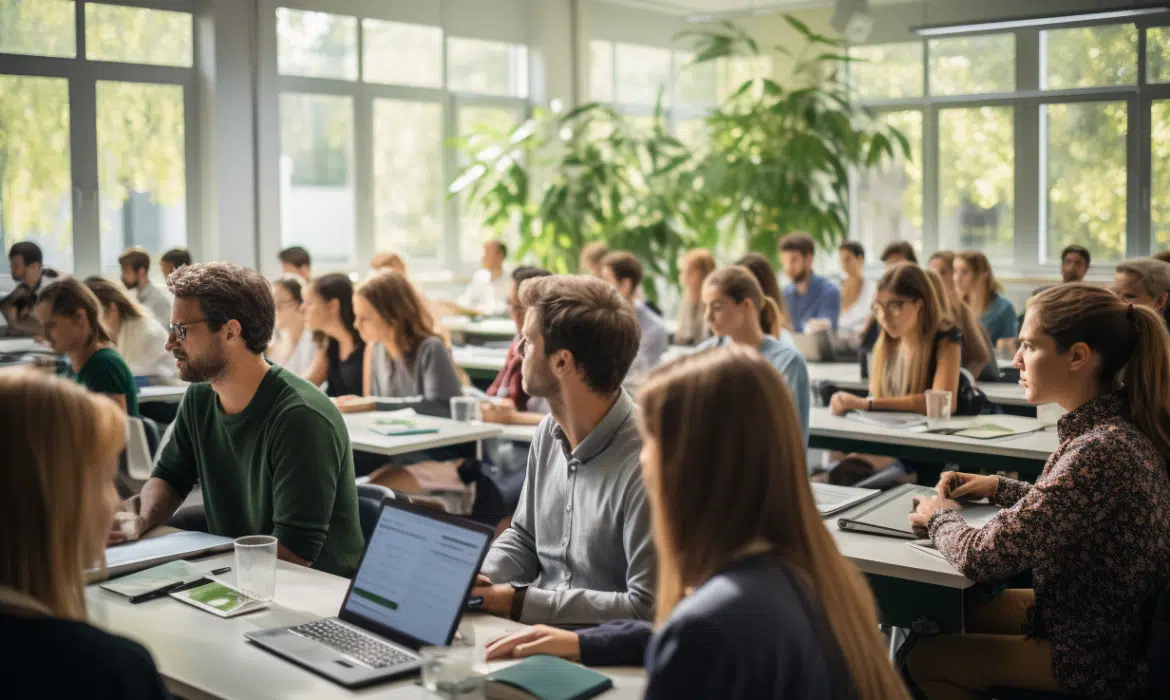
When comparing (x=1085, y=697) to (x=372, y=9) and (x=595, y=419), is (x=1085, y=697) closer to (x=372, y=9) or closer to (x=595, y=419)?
(x=595, y=419)

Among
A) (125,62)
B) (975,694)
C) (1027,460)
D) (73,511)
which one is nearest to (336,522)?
(73,511)

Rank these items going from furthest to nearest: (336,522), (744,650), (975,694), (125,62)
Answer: (125,62) → (336,522) → (975,694) → (744,650)

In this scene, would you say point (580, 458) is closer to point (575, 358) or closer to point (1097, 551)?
point (575, 358)

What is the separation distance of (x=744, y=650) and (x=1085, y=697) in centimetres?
145

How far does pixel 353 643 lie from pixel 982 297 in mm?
6127

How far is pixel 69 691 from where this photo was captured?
1.39m

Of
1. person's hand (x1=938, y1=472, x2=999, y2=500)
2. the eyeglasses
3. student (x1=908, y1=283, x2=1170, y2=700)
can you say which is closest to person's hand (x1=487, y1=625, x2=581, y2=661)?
student (x1=908, y1=283, x2=1170, y2=700)

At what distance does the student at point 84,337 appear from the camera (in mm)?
4270

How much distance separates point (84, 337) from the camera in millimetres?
4332

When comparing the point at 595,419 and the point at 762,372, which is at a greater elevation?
the point at 762,372

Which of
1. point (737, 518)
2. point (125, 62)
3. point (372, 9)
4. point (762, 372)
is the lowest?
point (737, 518)

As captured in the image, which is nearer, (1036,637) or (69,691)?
(69,691)

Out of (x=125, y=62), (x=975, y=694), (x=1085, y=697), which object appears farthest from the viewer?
(x=125, y=62)

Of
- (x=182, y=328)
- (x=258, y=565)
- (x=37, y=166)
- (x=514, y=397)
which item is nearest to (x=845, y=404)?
(x=514, y=397)
